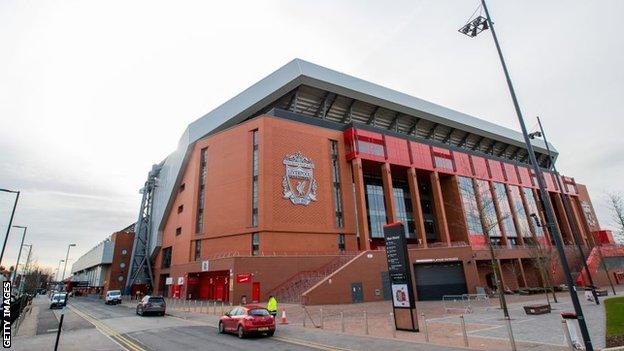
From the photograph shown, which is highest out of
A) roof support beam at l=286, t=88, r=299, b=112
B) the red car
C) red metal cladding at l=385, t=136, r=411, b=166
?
roof support beam at l=286, t=88, r=299, b=112

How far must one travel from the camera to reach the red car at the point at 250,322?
52.4 ft

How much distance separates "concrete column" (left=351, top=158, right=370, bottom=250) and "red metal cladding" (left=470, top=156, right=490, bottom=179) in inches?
1074

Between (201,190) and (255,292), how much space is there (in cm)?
2193

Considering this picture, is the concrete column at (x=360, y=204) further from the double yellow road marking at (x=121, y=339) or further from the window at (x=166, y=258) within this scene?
the window at (x=166, y=258)

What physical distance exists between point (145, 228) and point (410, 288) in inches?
2663

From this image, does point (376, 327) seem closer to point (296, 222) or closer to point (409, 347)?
point (409, 347)

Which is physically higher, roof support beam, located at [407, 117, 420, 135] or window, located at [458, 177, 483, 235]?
roof support beam, located at [407, 117, 420, 135]

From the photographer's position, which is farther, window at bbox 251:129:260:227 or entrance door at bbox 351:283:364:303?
window at bbox 251:129:260:227

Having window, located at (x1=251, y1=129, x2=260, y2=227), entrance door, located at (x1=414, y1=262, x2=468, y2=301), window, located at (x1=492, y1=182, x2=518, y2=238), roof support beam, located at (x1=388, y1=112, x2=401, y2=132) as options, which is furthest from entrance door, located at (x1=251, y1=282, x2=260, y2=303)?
window, located at (x1=492, y1=182, x2=518, y2=238)

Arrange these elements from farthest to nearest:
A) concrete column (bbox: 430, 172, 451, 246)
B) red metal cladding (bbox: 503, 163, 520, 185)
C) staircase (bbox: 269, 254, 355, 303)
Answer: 1. red metal cladding (bbox: 503, 163, 520, 185)
2. concrete column (bbox: 430, 172, 451, 246)
3. staircase (bbox: 269, 254, 355, 303)

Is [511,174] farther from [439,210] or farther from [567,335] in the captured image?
[567,335]

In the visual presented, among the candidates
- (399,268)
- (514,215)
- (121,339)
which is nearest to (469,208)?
(514,215)

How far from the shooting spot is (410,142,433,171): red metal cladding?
187 ft

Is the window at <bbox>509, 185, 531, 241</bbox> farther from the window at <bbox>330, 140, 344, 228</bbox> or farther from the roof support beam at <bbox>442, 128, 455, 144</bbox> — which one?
the window at <bbox>330, 140, 344, 228</bbox>
